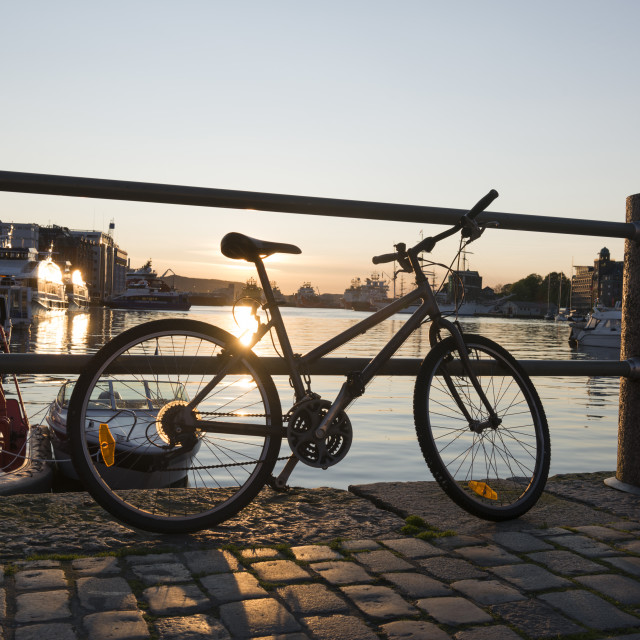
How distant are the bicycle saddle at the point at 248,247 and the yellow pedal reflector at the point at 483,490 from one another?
132cm

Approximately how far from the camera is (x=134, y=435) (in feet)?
11.0

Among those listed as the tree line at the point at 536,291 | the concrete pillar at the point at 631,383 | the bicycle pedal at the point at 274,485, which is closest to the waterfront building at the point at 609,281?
the tree line at the point at 536,291

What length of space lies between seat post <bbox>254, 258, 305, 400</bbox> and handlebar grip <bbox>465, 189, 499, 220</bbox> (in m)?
0.96

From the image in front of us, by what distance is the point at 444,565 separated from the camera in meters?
2.72

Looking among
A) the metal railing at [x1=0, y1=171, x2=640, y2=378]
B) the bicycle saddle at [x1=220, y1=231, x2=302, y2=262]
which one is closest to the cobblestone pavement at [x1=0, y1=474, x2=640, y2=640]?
the metal railing at [x1=0, y1=171, x2=640, y2=378]

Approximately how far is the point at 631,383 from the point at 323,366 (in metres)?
1.64

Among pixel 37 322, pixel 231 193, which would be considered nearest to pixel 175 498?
pixel 231 193

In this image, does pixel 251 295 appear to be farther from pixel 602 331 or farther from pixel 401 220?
pixel 602 331

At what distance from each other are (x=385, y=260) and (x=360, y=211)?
24cm

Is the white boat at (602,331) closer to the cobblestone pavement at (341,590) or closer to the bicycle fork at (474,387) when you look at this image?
the bicycle fork at (474,387)

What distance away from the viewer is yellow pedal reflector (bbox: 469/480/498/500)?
351 centimetres

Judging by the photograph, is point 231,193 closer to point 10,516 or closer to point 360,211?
point 360,211

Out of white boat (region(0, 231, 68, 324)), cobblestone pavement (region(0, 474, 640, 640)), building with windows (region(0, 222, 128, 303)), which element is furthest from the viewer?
building with windows (region(0, 222, 128, 303))

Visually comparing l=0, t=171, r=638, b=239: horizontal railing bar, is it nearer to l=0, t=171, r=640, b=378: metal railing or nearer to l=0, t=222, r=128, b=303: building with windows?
l=0, t=171, r=640, b=378: metal railing
